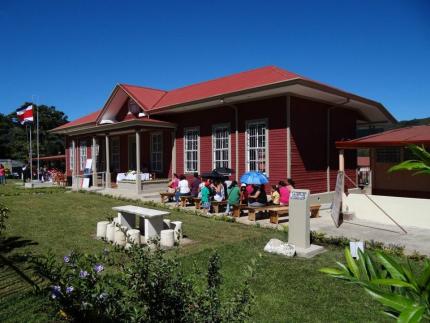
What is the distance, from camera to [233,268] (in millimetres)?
6195

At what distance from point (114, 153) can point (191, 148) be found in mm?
9099

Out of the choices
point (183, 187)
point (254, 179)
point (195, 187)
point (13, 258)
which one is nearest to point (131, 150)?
point (183, 187)

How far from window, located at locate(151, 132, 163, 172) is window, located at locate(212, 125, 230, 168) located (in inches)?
176

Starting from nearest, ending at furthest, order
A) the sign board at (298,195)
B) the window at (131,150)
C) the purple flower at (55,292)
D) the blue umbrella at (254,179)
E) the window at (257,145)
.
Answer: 1. the purple flower at (55,292)
2. the sign board at (298,195)
3. the blue umbrella at (254,179)
4. the window at (257,145)
5. the window at (131,150)

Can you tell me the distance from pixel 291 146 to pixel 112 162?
15.2 m

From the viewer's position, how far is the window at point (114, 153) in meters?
24.4

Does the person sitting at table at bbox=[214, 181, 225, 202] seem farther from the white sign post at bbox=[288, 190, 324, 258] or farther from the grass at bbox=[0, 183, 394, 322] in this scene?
the white sign post at bbox=[288, 190, 324, 258]

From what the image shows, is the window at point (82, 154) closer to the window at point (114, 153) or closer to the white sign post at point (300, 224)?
the window at point (114, 153)

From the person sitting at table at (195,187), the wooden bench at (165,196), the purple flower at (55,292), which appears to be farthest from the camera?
the wooden bench at (165,196)

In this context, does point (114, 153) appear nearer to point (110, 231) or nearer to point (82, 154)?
point (82, 154)

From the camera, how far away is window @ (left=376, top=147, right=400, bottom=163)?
45.9 feet

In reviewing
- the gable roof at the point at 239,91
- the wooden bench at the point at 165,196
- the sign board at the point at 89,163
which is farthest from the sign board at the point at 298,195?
the sign board at the point at 89,163

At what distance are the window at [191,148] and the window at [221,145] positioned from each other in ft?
4.18

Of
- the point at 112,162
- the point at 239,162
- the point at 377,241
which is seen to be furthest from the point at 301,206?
the point at 112,162
